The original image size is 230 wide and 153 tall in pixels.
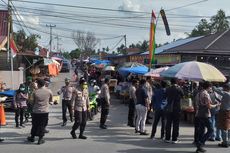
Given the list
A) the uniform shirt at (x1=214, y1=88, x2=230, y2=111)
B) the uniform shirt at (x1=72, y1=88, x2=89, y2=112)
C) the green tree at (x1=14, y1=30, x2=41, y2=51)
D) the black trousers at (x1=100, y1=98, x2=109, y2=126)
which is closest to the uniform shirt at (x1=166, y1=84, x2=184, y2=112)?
the uniform shirt at (x1=214, y1=88, x2=230, y2=111)

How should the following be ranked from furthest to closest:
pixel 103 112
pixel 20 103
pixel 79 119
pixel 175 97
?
pixel 103 112, pixel 20 103, pixel 79 119, pixel 175 97

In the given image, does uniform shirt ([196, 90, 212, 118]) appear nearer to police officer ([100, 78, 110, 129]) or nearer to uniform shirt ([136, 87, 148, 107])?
uniform shirt ([136, 87, 148, 107])

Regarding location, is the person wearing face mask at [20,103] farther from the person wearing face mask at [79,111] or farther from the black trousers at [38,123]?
the black trousers at [38,123]

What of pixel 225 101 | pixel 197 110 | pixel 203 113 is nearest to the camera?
pixel 203 113

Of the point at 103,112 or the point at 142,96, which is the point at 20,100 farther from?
the point at 142,96

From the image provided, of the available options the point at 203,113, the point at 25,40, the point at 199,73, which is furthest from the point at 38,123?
the point at 25,40

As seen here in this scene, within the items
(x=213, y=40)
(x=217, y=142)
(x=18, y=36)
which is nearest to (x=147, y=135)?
(x=217, y=142)

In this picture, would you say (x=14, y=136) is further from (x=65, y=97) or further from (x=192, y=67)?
(x=192, y=67)

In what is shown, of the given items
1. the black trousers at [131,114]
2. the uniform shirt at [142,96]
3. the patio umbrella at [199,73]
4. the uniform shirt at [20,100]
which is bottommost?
the black trousers at [131,114]

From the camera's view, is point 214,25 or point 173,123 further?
point 214,25

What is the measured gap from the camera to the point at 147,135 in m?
13.9

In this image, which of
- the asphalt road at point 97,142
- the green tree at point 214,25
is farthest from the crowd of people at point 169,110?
the green tree at point 214,25

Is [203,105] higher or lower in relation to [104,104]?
higher

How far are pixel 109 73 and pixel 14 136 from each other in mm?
27367
